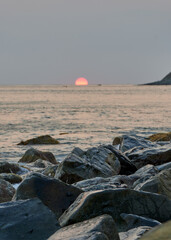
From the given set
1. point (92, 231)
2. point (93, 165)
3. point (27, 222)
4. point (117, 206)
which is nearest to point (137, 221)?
point (117, 206)

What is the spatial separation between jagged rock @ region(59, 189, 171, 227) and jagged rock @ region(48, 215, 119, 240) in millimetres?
498

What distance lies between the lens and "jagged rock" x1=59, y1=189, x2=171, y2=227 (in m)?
4.33

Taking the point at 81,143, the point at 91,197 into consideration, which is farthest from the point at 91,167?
the point at 81,143

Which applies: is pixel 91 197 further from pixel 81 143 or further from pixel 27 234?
pixel 81 143

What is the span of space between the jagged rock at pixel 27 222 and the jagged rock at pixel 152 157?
6662 millimetres

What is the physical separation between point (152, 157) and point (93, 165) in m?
2.27

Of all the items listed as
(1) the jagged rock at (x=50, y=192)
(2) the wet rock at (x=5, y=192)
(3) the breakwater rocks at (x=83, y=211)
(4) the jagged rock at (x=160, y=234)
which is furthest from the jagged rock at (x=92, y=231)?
(2) the wet rock at (x=5, y=192)

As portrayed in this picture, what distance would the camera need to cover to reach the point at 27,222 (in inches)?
162

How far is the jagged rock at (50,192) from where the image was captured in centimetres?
509

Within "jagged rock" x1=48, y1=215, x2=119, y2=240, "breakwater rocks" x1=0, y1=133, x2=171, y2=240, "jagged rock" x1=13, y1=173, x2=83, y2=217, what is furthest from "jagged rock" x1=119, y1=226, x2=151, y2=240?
"jagged rock" x1=13, y1=173, x2=83, y2=217

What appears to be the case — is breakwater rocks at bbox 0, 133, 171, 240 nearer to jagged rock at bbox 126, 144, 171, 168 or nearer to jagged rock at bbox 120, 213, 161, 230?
jagged rock at bbox 120, 213, 161, 230

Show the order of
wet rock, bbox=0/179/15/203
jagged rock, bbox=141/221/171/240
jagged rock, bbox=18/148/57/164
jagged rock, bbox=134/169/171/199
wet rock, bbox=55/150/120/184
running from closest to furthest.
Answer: jagged rock, bbox=141/221/171/240 < jagged rock, bbox=134/169/171/199 < wet rock, bbox=0/179/15/203 < wet rock, bbox=55/150/120/184 < jagged rock, bbox=18/148/57/164

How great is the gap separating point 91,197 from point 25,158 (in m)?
11.3

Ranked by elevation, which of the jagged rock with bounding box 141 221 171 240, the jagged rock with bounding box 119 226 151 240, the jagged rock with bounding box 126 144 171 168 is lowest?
the jagged rock with bounding box 126 144 171 168
